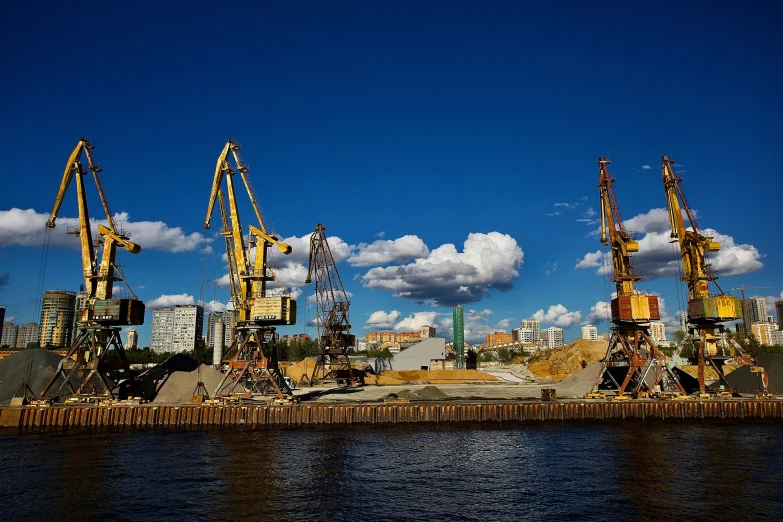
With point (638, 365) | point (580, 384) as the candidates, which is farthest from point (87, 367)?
point (638, 365)

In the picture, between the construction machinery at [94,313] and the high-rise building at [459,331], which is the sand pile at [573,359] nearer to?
the high-rise building at [459,331]

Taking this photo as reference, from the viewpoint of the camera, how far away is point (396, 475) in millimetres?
32062

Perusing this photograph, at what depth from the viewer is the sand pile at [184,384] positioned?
58156 mm

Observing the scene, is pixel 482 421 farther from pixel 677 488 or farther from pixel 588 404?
pixel 677 488

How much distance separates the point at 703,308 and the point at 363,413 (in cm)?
3992

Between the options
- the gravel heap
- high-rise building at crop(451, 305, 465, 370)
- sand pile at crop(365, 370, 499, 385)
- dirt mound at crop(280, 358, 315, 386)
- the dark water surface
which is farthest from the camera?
high-rise building at crop(451, 305, 465, 370)

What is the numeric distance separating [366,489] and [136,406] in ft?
112

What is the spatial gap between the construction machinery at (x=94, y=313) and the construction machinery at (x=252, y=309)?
11.3 metres

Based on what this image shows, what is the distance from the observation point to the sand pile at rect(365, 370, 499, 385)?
100875mm

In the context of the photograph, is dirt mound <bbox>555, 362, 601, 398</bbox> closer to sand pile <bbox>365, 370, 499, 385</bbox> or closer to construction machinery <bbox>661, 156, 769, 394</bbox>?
construction machinery <bbox>661, 156, 769, 394</bbox>

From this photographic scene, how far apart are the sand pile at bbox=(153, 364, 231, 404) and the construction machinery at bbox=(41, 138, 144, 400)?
530 centimetres

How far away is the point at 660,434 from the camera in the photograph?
4509 cm

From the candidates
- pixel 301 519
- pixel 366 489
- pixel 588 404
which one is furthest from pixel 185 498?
pixel 588 404

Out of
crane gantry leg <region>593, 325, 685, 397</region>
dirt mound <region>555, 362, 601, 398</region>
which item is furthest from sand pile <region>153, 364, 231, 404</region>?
crane gantry leg <region>593, 325, 685, 397</region>
